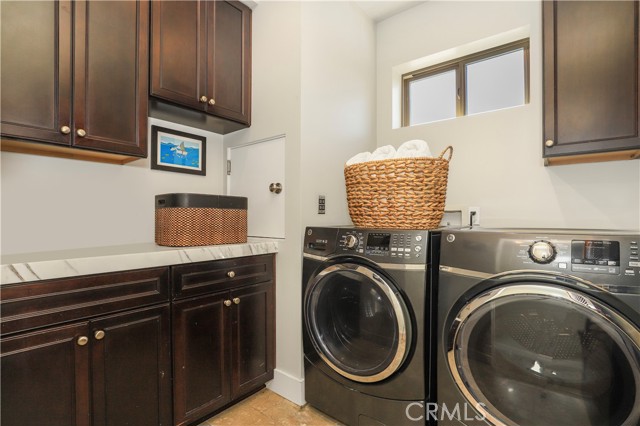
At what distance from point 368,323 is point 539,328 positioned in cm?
69

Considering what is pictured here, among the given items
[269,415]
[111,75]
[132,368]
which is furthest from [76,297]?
[269,415]

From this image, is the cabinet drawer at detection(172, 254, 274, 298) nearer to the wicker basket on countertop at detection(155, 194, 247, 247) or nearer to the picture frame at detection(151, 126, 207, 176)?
the wicker basket on countertop at detection(155, 194, 247, 247)

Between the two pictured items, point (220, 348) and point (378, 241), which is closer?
point (378, 241)

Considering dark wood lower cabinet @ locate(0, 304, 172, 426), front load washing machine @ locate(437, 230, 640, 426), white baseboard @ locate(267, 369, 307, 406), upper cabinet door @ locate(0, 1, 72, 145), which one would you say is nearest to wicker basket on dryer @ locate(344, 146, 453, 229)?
front load washing machine @ locate(437, 230, 640, 426)

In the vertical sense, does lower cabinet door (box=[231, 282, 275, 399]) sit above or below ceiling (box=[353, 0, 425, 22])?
below

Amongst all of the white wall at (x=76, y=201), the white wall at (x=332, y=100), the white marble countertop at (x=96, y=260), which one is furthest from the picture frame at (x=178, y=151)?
the white wall at (x=332, y=100)

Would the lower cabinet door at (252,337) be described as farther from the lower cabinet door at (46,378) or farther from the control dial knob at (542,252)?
the control dial knob at (542,252)

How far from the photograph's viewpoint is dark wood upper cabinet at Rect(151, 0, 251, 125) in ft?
5.40

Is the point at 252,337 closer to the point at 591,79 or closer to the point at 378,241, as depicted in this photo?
the point at 378,241

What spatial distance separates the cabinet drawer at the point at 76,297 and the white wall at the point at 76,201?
1.80 feet

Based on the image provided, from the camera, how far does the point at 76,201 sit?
163 centimetres

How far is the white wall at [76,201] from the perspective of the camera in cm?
145

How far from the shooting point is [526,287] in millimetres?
1108

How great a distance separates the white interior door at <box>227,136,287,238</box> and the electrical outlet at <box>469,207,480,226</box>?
3.93 feet
